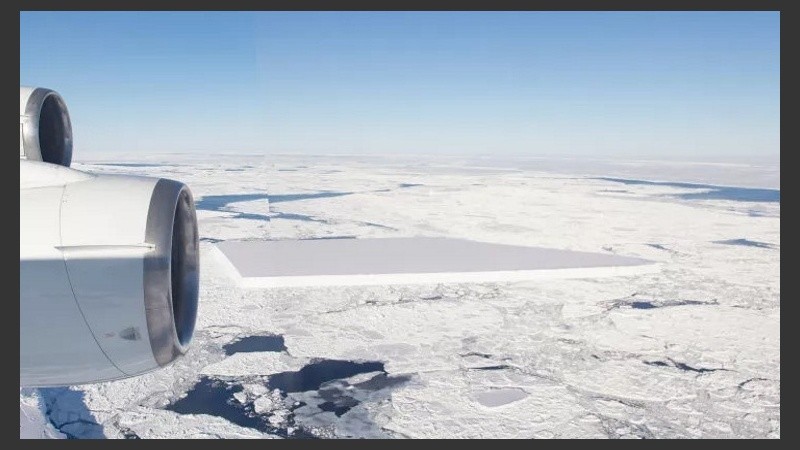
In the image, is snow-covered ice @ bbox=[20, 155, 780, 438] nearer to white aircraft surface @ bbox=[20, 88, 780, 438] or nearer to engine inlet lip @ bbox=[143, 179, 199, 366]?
white aircraft surface @ bbox=[20, 88, 780, 438]

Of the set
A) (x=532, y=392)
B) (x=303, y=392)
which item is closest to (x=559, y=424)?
(x=532, y=392)

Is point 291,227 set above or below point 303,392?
above

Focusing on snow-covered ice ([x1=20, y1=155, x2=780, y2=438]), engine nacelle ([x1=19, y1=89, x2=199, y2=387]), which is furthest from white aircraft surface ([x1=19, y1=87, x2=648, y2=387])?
snow-covered ice ([x1=20, y1=155, x2=780, y2=438])

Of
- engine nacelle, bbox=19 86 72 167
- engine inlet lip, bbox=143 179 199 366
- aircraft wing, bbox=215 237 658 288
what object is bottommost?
aircraft wing, bbox=215 237 658 288

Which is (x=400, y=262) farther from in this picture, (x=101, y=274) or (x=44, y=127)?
(x=101, y=274)

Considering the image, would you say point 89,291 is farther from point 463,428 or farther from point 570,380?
point 570,380

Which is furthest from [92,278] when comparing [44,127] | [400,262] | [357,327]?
[400,262]
